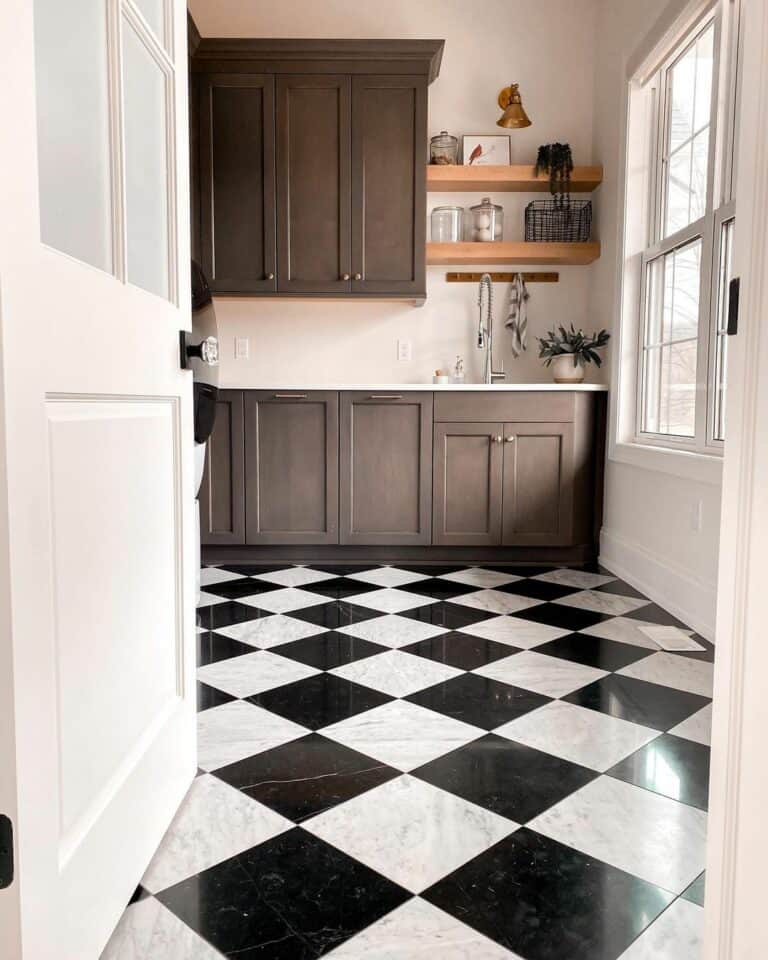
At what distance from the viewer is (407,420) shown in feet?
12.1

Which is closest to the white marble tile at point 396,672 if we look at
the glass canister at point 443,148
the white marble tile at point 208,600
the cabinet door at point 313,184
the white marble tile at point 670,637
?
the white marble tile at point 670,637

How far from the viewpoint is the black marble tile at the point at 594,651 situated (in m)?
2.31

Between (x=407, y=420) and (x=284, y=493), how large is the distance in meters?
0.68

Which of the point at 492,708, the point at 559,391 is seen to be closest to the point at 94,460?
the point at 492,708

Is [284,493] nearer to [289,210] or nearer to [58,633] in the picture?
[289,210]

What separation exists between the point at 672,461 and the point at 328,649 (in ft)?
4.83

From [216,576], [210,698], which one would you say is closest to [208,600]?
[216,576]

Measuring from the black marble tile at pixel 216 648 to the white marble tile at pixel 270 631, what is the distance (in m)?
0.03

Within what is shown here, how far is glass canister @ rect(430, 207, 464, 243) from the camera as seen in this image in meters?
4.05

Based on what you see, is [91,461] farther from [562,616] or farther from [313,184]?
[313,184]

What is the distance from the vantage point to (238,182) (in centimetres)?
384

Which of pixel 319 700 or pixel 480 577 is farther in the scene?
pixel 480 577

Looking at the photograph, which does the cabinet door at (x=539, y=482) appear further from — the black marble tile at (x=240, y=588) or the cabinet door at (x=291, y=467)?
the black marble tile at (x=240, y=588)

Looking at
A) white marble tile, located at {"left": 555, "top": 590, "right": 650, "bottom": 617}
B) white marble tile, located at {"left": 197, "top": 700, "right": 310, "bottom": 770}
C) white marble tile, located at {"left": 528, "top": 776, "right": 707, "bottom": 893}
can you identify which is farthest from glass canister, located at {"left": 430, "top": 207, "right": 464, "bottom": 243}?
white marble tile, located at {"left": 528, "top": 776, "right": 707, "bottom": 893}
